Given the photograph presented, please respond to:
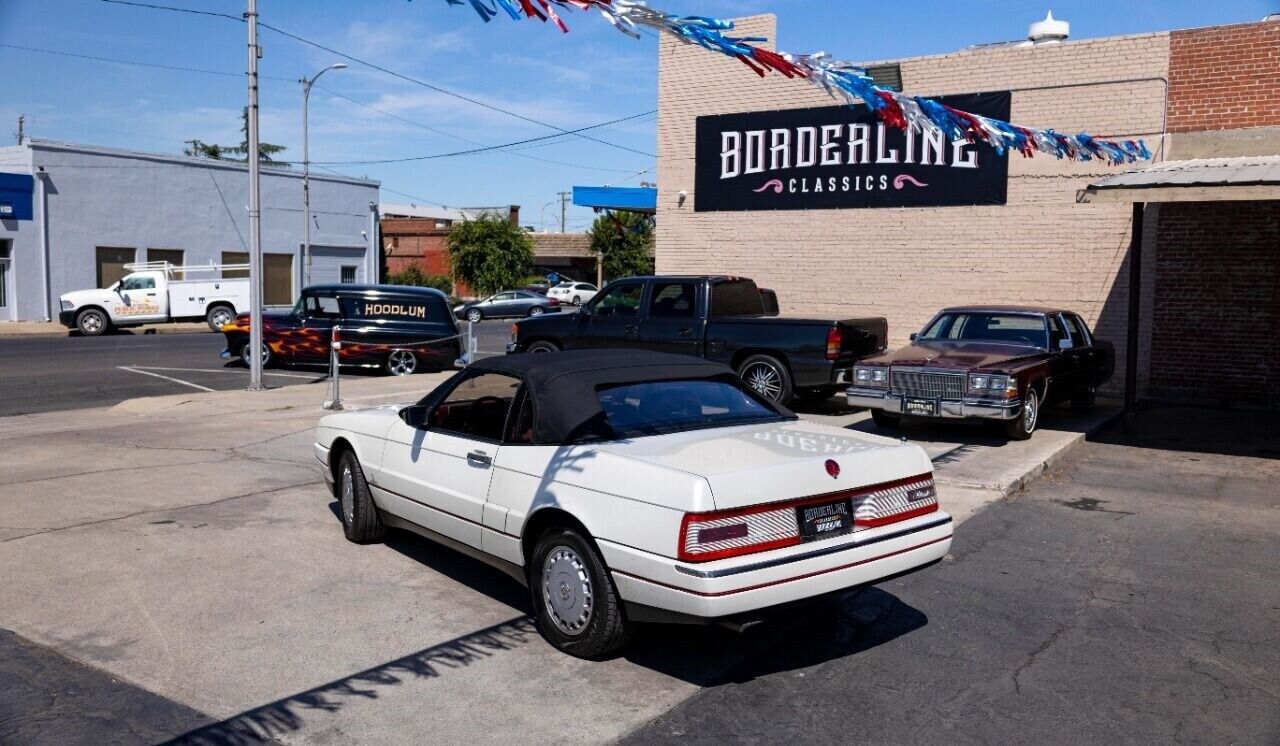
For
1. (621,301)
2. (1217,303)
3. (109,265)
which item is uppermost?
(109,265)

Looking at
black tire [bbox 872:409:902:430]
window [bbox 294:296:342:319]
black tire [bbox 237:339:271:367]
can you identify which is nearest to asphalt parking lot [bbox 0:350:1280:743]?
black tire [bbox 872:409:902:430]

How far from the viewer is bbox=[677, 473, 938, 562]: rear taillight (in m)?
4.72

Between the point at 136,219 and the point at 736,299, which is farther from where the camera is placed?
the point at 136,219

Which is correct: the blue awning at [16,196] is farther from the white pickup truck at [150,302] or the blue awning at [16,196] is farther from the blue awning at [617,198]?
the blue awning at [617,198]

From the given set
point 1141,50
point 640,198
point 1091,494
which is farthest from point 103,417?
point 640,198

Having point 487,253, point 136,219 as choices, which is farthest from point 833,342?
point 487,253

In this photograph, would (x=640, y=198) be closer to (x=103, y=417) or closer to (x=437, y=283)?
(x=103, y=417)

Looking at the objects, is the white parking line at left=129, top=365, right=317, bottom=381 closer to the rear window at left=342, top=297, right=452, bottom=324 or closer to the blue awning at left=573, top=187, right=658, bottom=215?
the rear window at left=342, top=297, right=452, bottom=324

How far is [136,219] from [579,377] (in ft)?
123

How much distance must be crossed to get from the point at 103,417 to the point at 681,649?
12.0 metres

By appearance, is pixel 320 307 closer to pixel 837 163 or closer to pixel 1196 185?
pixel 837 163

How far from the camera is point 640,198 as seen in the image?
102 ft

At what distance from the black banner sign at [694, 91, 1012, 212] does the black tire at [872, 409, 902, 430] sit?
18.4ft

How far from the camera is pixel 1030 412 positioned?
1191cm
